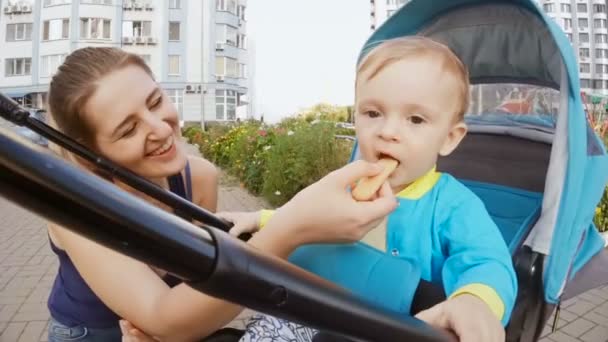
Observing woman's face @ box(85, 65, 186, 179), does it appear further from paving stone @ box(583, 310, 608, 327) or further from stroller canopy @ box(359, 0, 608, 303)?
paving stone @ box(583, 310, 608, 327)

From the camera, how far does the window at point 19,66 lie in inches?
1109

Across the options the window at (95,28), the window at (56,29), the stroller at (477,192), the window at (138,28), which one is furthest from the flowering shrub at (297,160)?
the window at (56,29)

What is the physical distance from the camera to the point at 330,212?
0.79 meters

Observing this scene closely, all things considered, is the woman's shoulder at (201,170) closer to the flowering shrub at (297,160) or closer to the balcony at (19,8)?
the flowering shrub at (297,160)

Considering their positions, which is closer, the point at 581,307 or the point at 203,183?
the point at 203,183

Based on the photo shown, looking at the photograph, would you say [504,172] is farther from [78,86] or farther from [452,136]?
[78,86]

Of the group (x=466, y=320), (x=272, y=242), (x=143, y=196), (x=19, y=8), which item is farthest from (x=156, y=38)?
(x=466, y=320)

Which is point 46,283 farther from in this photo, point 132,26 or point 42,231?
point 132,26

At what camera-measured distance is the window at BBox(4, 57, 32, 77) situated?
28156 mm

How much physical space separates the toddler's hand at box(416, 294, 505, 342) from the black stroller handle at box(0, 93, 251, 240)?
602 millimetres

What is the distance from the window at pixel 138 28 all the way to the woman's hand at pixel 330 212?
25.0 m

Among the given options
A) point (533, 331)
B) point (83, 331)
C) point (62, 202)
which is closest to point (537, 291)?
point (533, 331)

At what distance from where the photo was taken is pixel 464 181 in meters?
2.10

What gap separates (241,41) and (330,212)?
40.2 metres
